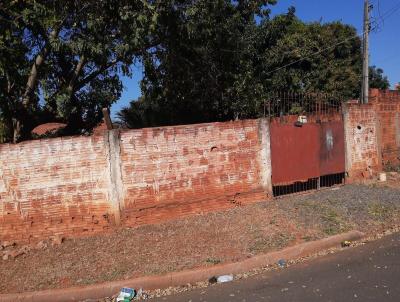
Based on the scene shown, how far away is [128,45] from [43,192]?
3708 millimetres

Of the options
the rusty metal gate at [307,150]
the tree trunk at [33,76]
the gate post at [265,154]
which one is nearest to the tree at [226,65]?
the tree trunk at [33,76]

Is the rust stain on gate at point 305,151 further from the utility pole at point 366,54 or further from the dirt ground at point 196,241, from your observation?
the utility pole at point 366,54

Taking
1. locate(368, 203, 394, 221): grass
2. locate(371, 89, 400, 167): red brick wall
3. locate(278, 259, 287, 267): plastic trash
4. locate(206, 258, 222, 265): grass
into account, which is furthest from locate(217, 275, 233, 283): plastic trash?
locate(371, 89, 400, 167): red brick wall

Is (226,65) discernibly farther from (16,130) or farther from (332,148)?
(16,130)

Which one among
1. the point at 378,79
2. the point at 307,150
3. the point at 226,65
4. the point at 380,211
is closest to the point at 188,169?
the point at 307,150

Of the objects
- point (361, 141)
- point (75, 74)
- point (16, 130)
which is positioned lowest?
point (361, 141)

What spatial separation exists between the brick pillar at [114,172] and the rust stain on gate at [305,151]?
346cm

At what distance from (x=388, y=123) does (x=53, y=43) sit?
9334mm

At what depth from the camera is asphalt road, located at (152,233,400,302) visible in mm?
4801

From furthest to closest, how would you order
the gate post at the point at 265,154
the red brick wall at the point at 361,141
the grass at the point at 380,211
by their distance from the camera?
1. the red brick wall at the point at 361,141
2. the gate post at the point at 265,154
3. the grass at the point at 380,211

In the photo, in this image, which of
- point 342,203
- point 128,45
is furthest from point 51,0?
point 342,203

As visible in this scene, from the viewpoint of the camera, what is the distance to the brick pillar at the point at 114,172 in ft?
25.8

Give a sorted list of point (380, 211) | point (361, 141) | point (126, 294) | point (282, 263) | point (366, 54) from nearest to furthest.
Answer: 1. point (126, 294)
2. point (282, 263)
3. point (380, 211)
4. point (361, 141)
5. point (366, 54)

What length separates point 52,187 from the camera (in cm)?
766
